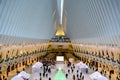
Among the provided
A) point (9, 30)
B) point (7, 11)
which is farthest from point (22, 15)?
point (7, 11)

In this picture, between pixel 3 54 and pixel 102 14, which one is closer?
pixel 102 14

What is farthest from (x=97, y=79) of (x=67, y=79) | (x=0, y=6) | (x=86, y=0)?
(x=0, y=6)

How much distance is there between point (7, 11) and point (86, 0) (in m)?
11.6

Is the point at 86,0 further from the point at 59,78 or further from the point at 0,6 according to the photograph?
the point at 0,6

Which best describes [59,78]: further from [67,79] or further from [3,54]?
[3,54]

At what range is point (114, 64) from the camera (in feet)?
95.1

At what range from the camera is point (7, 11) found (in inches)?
762

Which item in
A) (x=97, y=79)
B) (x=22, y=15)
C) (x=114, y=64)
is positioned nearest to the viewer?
(x=97, y=79)

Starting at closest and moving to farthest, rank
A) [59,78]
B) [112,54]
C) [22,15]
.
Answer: [22,15] → [59,78] → [112,54]

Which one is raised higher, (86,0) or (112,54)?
(86,0)

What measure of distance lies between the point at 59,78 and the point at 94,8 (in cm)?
1011

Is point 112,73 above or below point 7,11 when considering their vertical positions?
below

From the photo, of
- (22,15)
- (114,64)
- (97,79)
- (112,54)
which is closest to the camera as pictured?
(97,79)

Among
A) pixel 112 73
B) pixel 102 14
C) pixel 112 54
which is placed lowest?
pixel 112 73
